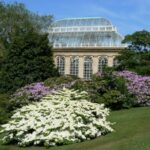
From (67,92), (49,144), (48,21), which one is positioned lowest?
(49,144)

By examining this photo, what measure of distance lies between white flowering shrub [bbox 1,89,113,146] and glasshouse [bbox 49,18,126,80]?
5019 cm

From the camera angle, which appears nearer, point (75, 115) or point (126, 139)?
point (126, 139)

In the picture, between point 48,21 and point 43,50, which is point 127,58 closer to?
point 43,50

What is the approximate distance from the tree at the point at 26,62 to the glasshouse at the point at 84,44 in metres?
35.8

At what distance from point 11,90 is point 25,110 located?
14764mm

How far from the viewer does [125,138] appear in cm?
1280

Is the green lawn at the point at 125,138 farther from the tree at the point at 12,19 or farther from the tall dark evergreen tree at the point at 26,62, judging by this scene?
the tree at the point at 12,19

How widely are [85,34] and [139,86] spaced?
153ft

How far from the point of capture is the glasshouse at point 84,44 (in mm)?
65500

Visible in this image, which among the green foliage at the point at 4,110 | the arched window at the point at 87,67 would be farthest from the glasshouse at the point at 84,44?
the green foliage at the point at 4,110

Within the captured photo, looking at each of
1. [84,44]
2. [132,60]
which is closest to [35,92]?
[132,60]

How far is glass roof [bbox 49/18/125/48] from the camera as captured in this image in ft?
216

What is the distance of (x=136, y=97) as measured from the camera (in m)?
20.1

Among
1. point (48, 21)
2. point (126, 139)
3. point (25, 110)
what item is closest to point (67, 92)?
point (25, 110)
